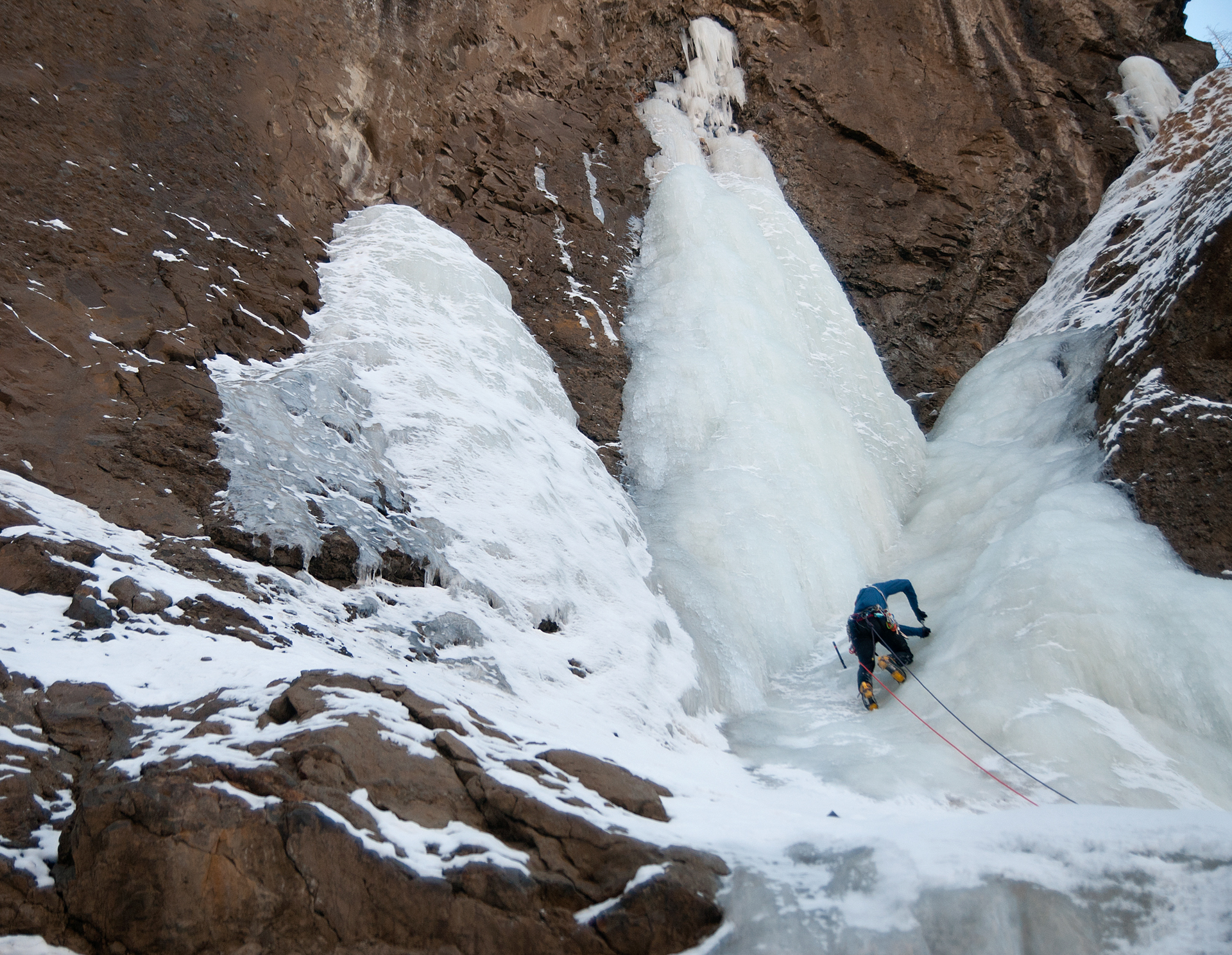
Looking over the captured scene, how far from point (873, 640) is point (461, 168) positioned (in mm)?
8190

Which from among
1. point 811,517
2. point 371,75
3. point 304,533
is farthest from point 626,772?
point 371,75

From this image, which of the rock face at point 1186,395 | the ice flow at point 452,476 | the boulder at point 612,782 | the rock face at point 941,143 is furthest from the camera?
the rock face at point 941,143

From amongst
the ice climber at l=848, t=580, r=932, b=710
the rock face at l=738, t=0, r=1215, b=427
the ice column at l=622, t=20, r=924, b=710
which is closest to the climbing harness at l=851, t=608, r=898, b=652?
the ice climber at l=848, t=580, r=932, b=710

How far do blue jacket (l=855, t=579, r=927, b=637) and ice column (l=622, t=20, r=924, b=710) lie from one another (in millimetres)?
1073

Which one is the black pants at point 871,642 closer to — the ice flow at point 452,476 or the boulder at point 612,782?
the ice flow at point 452,476

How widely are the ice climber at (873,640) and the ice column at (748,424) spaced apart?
0.97 metres

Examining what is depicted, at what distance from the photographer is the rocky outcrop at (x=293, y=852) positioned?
9.81ft

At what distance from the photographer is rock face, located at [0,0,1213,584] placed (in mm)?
5859

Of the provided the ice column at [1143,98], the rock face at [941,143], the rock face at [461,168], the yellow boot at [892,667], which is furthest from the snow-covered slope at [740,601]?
the ice column at [1143,98]

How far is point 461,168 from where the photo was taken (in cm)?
1153

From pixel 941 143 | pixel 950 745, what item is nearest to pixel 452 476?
pixel 950 745

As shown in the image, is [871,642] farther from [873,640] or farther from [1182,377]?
[1182,377]

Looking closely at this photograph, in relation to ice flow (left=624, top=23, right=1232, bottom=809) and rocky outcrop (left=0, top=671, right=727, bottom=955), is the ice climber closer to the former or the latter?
ice flow (left=624, top=23, right=1232, bottom=809)

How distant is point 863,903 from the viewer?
321 cm
